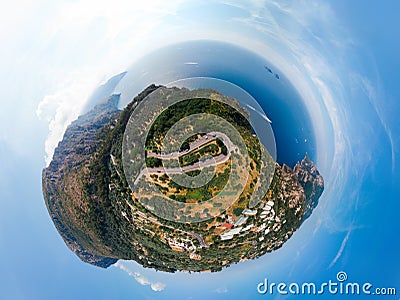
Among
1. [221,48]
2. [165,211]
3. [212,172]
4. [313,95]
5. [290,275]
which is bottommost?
[290,275]

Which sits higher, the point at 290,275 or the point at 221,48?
the point at 221,48

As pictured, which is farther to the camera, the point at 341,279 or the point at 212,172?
the point at 341,279

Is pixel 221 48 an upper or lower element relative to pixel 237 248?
upper

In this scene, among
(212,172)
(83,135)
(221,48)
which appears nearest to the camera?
(212,172)

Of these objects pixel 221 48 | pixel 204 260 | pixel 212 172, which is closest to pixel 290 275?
pixel 204 260

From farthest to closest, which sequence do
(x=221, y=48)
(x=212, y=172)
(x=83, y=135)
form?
1. (x=83, y=135)
2. (x=221, y=48)
3. (x=212, y=172)

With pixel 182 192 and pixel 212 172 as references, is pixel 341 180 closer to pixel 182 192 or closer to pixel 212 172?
pixel 212 172

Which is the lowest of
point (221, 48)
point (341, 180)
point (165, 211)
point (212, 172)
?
point (165, 211)

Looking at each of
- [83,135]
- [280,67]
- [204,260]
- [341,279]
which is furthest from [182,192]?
[341,279]

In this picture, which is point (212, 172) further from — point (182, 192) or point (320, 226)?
point (320, 226)
